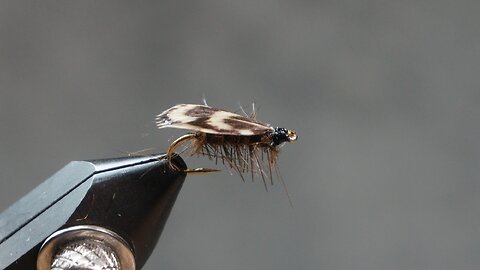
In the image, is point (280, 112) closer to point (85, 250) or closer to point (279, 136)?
point (279, 136)

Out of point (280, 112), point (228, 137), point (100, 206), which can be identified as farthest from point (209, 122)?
point (280, 112)

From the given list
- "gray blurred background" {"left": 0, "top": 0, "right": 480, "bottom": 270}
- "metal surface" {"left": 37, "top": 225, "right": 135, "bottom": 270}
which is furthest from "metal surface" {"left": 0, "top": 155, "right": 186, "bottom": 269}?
"gray blurred background" {"left": 0, "top": 0, "right": 480, "bottom": 270}

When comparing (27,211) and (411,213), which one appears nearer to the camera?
(27,211)

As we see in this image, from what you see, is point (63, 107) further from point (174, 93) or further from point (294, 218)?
point (294, 218)

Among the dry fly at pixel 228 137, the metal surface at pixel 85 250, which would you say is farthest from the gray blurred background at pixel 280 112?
the metal surface at pixel 85 250

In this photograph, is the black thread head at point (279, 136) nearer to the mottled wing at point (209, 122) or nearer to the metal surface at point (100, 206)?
the mottled wing at point (209, 122)

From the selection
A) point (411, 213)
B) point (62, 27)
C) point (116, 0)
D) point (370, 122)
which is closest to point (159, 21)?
point (116, 0)
